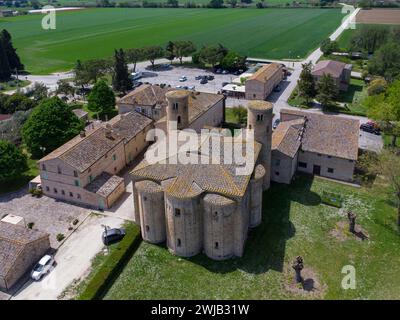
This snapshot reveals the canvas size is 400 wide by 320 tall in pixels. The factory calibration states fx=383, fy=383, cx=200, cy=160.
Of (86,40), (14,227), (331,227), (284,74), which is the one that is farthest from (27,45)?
(331,227)

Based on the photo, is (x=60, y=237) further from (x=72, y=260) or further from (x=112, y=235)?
(x=112, y=235)

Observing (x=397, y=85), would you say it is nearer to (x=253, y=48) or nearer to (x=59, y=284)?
(x=59, y=284)

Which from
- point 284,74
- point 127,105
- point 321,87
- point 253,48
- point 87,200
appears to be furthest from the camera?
point 253,48

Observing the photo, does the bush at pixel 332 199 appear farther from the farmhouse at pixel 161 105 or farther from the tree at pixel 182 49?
the tree at pixel 182 49

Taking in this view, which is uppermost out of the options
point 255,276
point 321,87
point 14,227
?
point 321,87

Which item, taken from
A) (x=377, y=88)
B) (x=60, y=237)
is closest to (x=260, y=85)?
(x=377, y=88)

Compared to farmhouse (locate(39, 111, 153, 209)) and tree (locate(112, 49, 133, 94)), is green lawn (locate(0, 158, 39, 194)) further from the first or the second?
tree (locate(112, 49, 133, 94))
